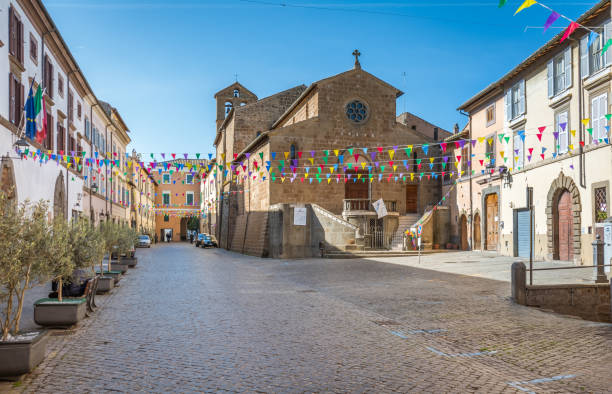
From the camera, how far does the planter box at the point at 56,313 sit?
8.07 metres

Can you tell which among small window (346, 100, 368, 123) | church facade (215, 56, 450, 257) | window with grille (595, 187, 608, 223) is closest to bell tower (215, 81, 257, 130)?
church facade (215, 56, 450, 257)

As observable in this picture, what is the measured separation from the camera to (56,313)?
26.7 feet

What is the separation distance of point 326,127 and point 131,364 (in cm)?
2788

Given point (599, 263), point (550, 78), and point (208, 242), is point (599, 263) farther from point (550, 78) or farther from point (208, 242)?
point (208, 242)

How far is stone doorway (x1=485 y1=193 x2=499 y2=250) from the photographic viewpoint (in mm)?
27344

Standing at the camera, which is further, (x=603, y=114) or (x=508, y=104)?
(x=508, y=104)

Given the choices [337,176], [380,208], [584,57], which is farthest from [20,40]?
[584,57]

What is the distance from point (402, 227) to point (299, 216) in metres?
7.68

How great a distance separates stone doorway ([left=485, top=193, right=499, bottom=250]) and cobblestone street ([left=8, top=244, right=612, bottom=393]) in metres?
15.7

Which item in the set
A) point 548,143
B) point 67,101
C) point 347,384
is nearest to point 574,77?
point 548,143

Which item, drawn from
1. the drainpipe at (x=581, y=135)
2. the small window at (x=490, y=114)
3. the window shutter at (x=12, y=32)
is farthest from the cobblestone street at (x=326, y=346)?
the small window at (x=490, y=114)

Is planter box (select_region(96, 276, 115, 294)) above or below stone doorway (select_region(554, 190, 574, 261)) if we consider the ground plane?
below

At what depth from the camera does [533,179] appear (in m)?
23.1

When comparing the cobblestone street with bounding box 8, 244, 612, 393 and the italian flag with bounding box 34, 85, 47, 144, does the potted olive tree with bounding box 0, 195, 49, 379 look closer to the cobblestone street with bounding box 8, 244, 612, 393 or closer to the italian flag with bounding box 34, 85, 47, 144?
the cobblestone street with bounding box 8, 244, 612, 393
